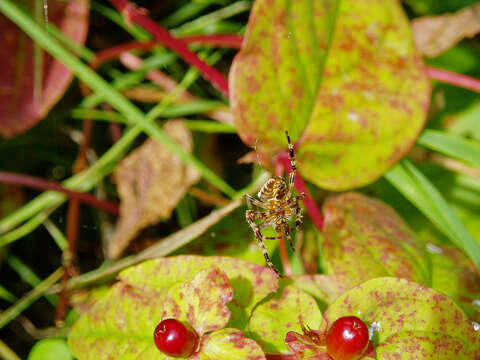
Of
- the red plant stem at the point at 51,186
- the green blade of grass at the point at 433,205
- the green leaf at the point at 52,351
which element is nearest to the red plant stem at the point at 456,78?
the green blade of grass at the point at 433,205

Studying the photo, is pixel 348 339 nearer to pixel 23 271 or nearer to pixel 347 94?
pixel 347 94

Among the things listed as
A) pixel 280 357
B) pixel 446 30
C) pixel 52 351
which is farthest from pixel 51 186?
pixel 446 30

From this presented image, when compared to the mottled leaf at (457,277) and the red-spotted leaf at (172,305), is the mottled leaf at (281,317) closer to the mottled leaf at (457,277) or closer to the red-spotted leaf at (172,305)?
the red-spotted leaf at (172,305)

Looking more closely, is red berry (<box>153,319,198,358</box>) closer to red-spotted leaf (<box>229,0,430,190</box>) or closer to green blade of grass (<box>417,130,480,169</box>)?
red-spotted leaf (<box>229,0,430,190</box>)

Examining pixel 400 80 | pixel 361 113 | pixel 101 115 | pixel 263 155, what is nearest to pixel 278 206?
pixel 263 155

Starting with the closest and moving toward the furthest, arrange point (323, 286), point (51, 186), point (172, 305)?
point (172, 305) → point (323, 286) → point (51, 186)
